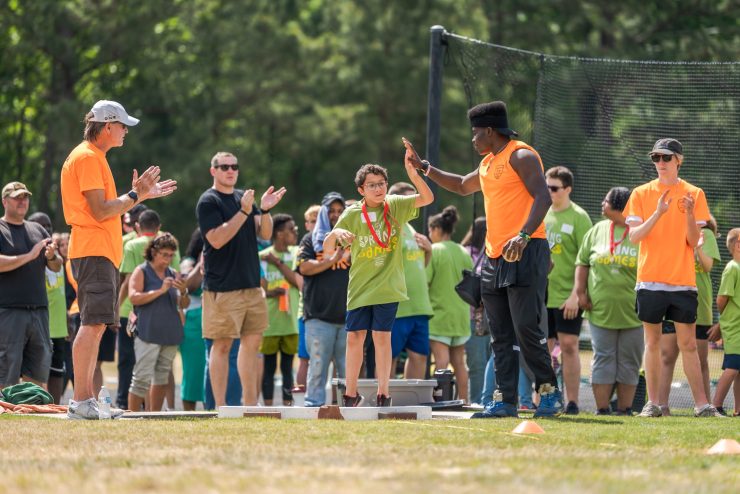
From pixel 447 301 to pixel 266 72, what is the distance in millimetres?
22616

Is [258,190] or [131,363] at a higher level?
[258,190]

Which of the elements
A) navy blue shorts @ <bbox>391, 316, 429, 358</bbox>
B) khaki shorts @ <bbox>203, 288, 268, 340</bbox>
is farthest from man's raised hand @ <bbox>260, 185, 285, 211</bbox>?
navy blue shorts @ <bbox>391, 316, 429, 358</bbox>

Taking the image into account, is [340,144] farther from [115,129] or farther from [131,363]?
[115,129]

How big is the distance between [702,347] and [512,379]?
2978mm

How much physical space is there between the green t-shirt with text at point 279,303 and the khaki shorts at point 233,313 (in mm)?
2310

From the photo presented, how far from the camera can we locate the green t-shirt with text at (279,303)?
505 inches

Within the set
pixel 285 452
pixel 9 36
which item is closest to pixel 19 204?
pixel 285 452

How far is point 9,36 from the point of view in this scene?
30609 millimetres

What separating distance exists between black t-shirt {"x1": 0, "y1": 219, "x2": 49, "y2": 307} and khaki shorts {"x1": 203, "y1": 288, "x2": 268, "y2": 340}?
1.51 m

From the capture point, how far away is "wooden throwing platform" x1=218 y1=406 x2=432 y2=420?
8.82 meters

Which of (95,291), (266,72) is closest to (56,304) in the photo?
(95,291)

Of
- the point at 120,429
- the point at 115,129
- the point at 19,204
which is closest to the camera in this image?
the point at 120,429

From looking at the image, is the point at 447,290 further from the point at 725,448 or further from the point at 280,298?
the point at 725,448

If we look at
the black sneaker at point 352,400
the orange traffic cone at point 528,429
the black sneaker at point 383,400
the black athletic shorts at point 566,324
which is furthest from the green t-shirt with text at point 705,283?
the orange traffic cone at point 528,429
